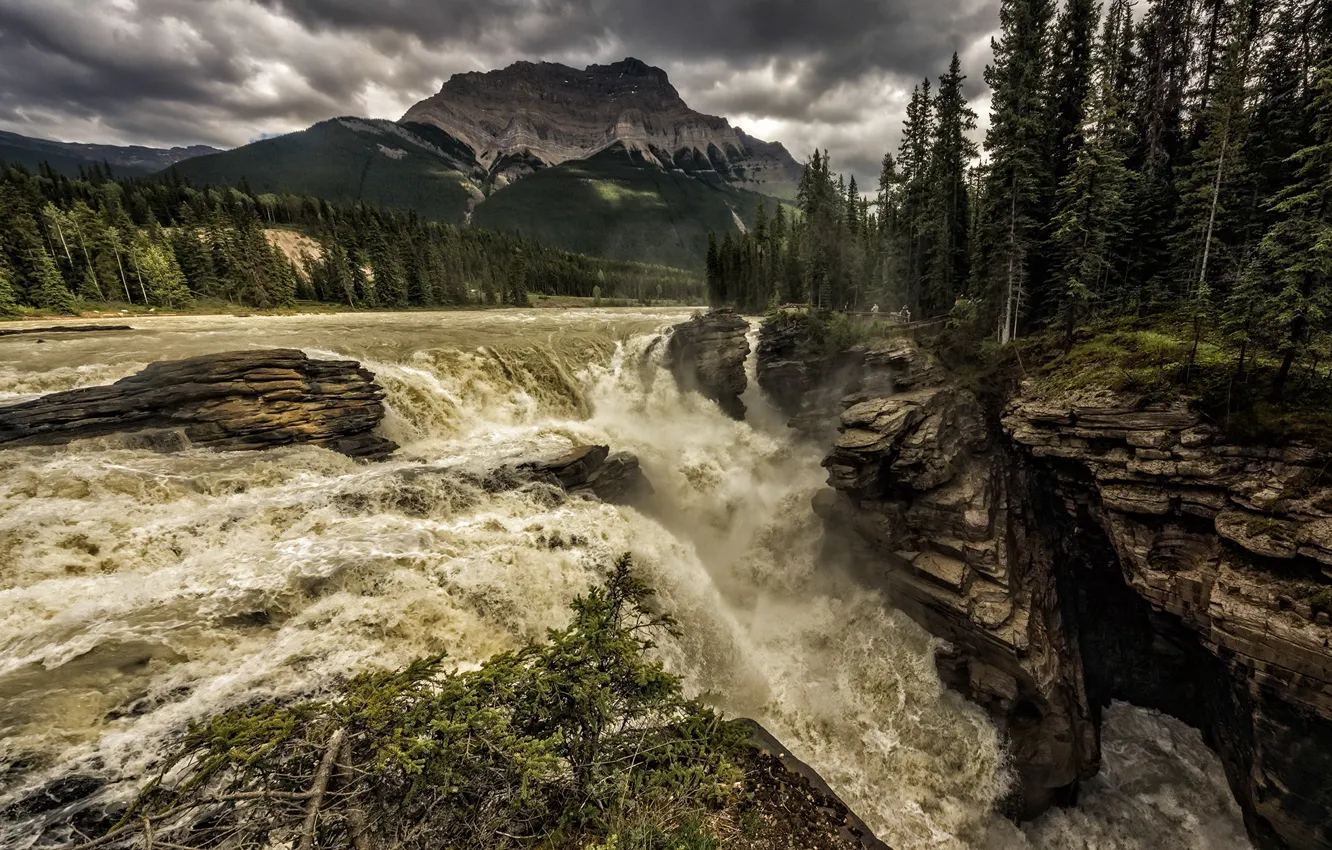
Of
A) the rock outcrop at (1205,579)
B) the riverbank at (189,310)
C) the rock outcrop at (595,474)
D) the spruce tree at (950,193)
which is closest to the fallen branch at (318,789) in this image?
the rock outcrop at (595,474)

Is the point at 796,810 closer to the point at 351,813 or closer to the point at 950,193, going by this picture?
the point at 351,813

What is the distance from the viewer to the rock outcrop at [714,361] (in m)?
36.9

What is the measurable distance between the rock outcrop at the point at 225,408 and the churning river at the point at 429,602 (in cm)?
114

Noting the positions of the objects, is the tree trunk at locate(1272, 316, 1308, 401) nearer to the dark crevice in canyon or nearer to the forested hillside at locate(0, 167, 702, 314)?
the dark crevice in canyon

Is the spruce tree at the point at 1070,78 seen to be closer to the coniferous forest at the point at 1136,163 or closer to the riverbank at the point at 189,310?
the coniferous forest at the point at 1136,163

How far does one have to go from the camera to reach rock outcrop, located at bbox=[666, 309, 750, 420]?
36.9 m

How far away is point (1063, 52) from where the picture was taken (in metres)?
27.8

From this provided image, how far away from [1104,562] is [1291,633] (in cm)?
870

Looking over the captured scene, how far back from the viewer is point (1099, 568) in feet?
70.4

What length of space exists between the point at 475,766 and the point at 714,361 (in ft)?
107

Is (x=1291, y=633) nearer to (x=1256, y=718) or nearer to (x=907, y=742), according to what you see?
(x=1256, y=718)

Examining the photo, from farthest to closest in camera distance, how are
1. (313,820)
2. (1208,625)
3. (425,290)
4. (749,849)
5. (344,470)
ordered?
(425,290), (344,470), (1208,625), (749,849), (313,820)

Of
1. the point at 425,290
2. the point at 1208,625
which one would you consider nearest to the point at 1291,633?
the point at 1208,625

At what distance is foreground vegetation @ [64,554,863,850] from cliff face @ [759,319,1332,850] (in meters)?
15.6
